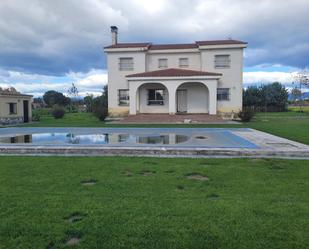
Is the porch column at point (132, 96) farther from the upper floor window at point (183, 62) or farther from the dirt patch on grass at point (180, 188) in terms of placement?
the dirt patch on grass at point (180, 188)

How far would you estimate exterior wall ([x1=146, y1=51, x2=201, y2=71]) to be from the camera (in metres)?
29.4

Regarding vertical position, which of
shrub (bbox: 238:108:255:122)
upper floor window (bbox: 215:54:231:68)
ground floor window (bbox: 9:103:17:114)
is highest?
upper floor window (bbox: 215:54:231:68)

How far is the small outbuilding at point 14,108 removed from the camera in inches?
988

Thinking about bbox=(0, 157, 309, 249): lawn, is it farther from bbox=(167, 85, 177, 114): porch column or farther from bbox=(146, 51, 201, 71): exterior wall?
bbox=(146, 51, 201, 71): exterior wall

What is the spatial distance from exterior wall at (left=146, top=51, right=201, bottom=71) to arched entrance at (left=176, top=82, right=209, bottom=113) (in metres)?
2.75

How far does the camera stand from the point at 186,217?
3.82 metres

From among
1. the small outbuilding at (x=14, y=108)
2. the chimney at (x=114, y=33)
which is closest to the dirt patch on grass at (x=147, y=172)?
the small outbuilding at (x=14, y=108)

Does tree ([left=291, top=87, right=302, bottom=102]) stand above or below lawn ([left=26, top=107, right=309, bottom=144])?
above

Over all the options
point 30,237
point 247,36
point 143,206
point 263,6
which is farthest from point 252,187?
point 247,36

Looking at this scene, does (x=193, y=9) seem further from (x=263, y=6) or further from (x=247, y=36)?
(x=247, y=36)

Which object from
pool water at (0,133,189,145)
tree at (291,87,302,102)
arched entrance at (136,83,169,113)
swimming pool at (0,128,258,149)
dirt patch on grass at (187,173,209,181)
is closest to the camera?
dirt patch on grass at (187,173,209,181)

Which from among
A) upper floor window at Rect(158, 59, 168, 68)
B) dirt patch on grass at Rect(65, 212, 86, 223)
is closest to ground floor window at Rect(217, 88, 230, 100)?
upper floor window at Rect(158, 59, 168, 68)

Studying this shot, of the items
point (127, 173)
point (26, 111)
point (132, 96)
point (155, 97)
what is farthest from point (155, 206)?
point (26, 111)

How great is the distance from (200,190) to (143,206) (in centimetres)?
140
